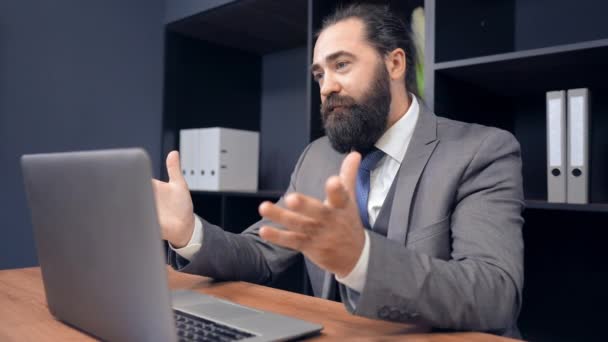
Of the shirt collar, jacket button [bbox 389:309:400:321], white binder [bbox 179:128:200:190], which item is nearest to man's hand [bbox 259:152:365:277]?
jacket button [bbox 389:309:400:321]

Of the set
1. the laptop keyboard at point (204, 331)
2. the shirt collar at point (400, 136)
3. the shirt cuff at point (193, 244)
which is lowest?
the laptop keyboard at point (204, 331)

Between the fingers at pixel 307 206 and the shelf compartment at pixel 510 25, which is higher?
the shelf compartment at pixel 510 25

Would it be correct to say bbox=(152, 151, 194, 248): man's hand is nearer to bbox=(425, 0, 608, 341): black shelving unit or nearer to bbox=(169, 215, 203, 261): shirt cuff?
bbox=(169, 215, 203, 261): shirt cuff

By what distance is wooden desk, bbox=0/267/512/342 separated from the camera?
26.7 inches

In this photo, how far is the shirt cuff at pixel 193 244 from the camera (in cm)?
103

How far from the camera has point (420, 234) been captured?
1085 mm

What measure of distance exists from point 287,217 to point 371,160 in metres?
0.79

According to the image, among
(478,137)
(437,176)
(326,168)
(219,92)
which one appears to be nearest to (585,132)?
(478,137)

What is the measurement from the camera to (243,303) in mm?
861

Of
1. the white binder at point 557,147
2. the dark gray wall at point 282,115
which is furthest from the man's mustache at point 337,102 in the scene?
the dark gray wall at point 282,115

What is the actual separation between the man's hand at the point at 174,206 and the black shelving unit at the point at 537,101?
2.86 ft

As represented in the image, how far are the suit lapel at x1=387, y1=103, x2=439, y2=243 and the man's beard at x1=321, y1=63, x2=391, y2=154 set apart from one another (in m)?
0.16

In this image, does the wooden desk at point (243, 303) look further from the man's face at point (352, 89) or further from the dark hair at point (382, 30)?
the dark hair at point (382, 30)

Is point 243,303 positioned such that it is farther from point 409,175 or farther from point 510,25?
point 510,25
